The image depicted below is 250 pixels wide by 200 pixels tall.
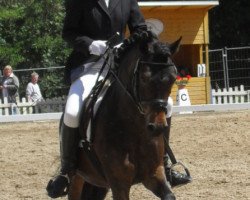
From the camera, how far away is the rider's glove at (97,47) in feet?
20.8

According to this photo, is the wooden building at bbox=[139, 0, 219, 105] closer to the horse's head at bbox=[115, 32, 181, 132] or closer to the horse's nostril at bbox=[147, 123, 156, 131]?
the horse's head at bbox=[115, 32, 181, 132]

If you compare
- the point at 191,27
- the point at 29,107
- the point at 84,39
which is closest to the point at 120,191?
the point at 84,39

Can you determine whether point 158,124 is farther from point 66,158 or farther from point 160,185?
point 66,158

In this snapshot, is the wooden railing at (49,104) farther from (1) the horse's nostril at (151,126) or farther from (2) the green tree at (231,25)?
(1) the horse's nostril at (151,126)

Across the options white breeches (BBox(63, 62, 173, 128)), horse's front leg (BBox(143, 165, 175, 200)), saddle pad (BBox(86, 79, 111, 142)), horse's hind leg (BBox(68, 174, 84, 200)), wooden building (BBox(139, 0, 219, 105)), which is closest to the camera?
horse's front leg (BBox(143, 165, 175, 200))

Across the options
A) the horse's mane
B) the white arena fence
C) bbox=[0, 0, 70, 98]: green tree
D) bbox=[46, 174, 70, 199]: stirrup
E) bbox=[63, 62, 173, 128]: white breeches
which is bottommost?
bbox=[46, 174, 70, 199]: stirrup

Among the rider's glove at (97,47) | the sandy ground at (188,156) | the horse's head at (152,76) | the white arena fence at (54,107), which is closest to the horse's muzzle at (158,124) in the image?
the horse's head at (152,76)

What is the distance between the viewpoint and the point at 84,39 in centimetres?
648

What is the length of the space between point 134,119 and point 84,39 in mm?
1116

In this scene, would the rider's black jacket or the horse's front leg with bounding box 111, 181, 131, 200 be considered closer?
the horse's front leg with bounding box 111, 181, 131, 200

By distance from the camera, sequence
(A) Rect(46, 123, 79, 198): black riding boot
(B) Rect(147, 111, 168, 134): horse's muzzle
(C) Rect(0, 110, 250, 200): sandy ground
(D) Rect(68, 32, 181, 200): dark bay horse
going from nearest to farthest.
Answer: (B) Rect(147, 111, 168, 134): horse's muzzle → (D) Rect(68, 32, 181, 200): dark bay horse → (A) Rect(46, 123, 79, 198): black riding boot → (C) Rect(0, 110, 250, 200): sandy ground

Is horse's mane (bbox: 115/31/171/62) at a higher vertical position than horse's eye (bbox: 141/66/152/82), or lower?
higher

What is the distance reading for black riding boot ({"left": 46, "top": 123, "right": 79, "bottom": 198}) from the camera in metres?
6.55

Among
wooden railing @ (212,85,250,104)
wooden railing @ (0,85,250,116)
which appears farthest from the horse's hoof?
wooden railing @ (212,85,250,104)
